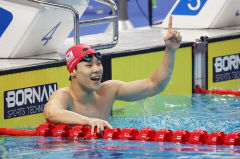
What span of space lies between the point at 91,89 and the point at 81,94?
0.53 feet

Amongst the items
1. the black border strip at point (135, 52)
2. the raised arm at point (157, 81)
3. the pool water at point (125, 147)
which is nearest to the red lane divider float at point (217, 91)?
the black border strip at point (135, 52)

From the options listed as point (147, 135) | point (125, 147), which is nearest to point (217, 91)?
point (147, 135)

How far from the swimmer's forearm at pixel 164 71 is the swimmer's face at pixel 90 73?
438 mm

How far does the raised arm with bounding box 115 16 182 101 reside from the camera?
4.13 m

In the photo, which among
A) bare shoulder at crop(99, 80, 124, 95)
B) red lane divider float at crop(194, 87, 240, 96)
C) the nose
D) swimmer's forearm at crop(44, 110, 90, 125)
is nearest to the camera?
swimmer's forearm at crop(44, 110, 90, 125)

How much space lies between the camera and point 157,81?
435 centimetres

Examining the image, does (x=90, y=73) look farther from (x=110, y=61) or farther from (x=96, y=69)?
(x=110, y=61)

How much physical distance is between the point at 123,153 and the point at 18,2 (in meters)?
2.62

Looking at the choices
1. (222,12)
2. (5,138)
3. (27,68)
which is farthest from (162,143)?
(222,12)

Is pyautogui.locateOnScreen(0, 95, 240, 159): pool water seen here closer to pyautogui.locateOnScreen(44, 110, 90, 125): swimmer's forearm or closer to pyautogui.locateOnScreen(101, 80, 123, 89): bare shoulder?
→ pyautogui.locateOnScreen(44, 110, 90, 125): swimmer's forearm

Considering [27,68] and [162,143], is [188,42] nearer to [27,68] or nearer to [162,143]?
[27,68]

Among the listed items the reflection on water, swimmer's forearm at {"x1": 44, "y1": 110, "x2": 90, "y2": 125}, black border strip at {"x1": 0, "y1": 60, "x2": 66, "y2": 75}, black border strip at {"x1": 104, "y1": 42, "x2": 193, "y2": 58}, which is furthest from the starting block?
swimmer's forearm at {"x1": 44, "y1": 110, "x2": 90, "y2": 125}

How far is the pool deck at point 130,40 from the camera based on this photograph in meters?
5.48

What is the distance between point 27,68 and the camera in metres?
5.31
